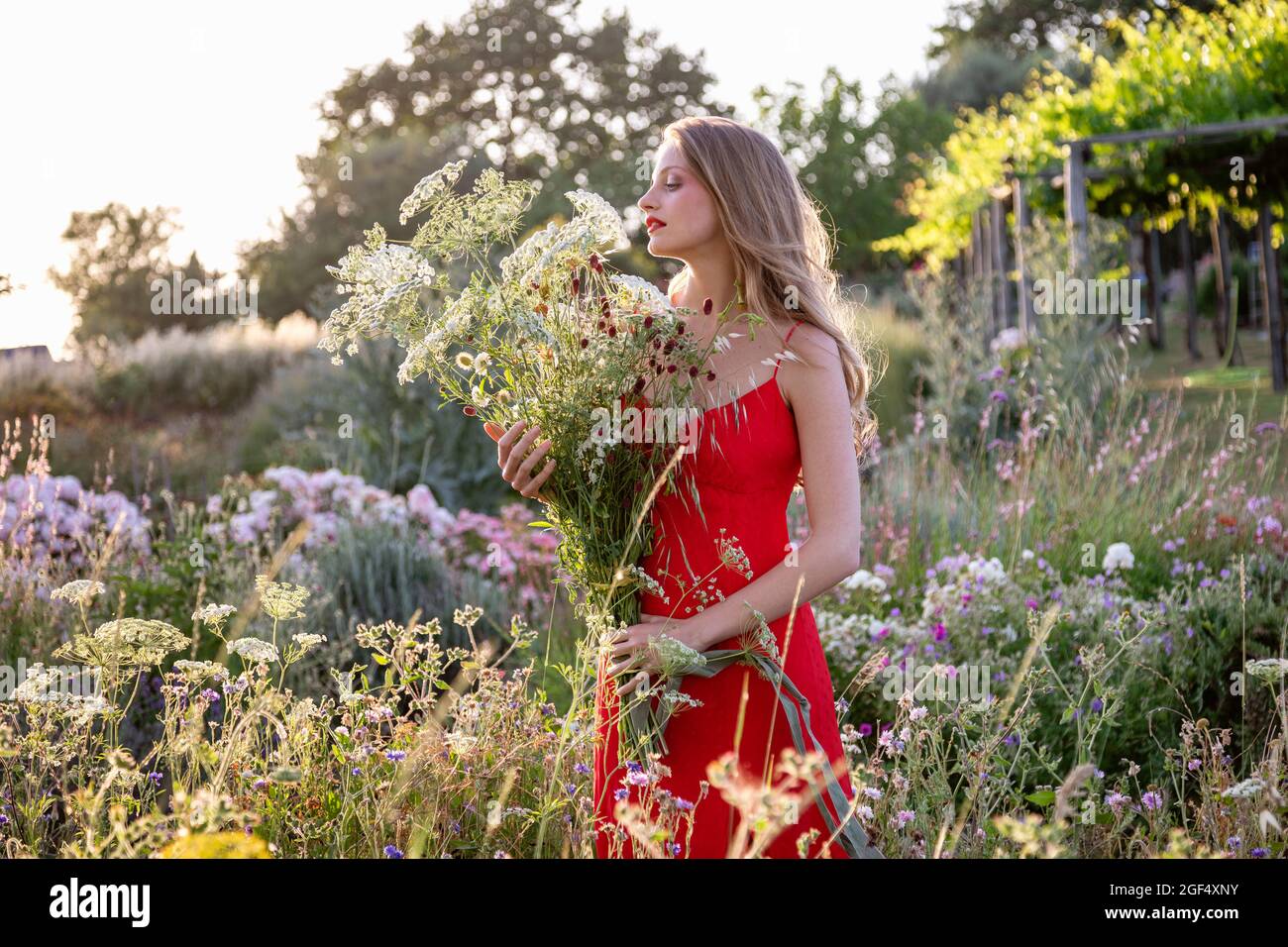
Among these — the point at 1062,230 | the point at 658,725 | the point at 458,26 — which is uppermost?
the point at 458,26

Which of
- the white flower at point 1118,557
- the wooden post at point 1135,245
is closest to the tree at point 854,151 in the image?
the wooden post at point 1135,245

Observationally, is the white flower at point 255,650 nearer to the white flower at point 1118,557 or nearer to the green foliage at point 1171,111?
A: the white flower at point 1118,557

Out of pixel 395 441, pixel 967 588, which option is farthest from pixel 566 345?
pixel 395 441

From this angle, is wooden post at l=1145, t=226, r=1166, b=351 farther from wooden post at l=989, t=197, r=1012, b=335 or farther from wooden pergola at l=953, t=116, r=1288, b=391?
wooden post at l=989, t=197, r=1012, b=335

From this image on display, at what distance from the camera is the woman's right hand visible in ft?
7.07

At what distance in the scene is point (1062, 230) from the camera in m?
11.8

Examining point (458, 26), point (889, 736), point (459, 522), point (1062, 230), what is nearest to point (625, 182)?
point (458, 26)

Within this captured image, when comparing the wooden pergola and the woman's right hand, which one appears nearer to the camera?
the woman's right hand

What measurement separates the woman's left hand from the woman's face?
746 millimetres

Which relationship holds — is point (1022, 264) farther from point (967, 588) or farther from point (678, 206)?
point (678, 206)

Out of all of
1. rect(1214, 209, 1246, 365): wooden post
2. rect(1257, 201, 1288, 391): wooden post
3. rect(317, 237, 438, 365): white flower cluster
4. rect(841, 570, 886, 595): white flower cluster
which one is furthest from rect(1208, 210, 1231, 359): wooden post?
rect(317, 237, 438, 365): white flower cluster

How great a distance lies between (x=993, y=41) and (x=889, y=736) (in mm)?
37835

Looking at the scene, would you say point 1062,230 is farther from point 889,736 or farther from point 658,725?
point 658,725
